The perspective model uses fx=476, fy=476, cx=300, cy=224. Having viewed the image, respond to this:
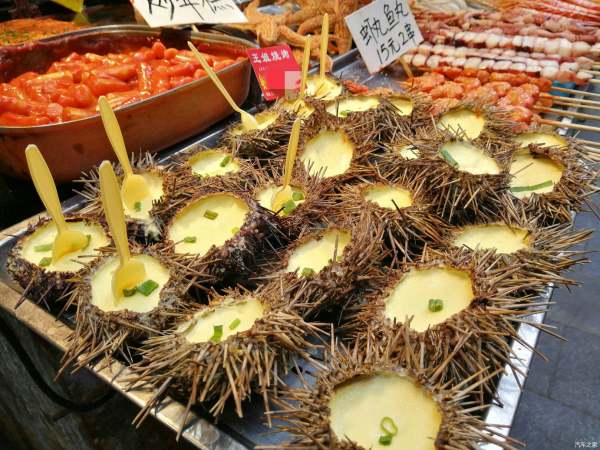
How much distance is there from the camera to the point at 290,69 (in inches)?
104

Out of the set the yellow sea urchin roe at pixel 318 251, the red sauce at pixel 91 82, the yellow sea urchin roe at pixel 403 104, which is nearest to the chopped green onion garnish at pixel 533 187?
the yellow sea urchin roe at pixel 403 104

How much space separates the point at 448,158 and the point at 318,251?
2.02 ft

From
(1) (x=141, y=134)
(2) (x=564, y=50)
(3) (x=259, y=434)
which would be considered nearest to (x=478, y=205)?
(3) (x=259, y=434)

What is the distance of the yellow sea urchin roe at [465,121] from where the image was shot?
217 cm

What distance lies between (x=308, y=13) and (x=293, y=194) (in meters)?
2.35

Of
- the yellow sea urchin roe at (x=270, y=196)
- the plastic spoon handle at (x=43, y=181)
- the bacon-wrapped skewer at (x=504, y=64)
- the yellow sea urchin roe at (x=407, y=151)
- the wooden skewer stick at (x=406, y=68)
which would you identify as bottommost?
the bacon-wrapped skewer at (x=504, y=64)

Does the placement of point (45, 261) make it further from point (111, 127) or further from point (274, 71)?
point (274, 71)

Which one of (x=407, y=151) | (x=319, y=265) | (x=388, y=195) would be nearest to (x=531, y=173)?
(x=407, y=151)

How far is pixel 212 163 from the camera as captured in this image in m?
2.11

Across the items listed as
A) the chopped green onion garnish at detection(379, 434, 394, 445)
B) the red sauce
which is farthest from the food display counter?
the red sauce

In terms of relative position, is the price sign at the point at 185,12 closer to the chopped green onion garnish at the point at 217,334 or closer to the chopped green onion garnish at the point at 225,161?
the chopped green onion garnish at the point at 225,161

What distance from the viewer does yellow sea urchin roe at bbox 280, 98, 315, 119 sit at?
2.36m

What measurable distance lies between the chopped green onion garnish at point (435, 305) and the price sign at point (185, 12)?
2316 millimetres

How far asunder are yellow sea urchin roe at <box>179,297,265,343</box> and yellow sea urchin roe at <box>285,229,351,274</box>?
0.21m
